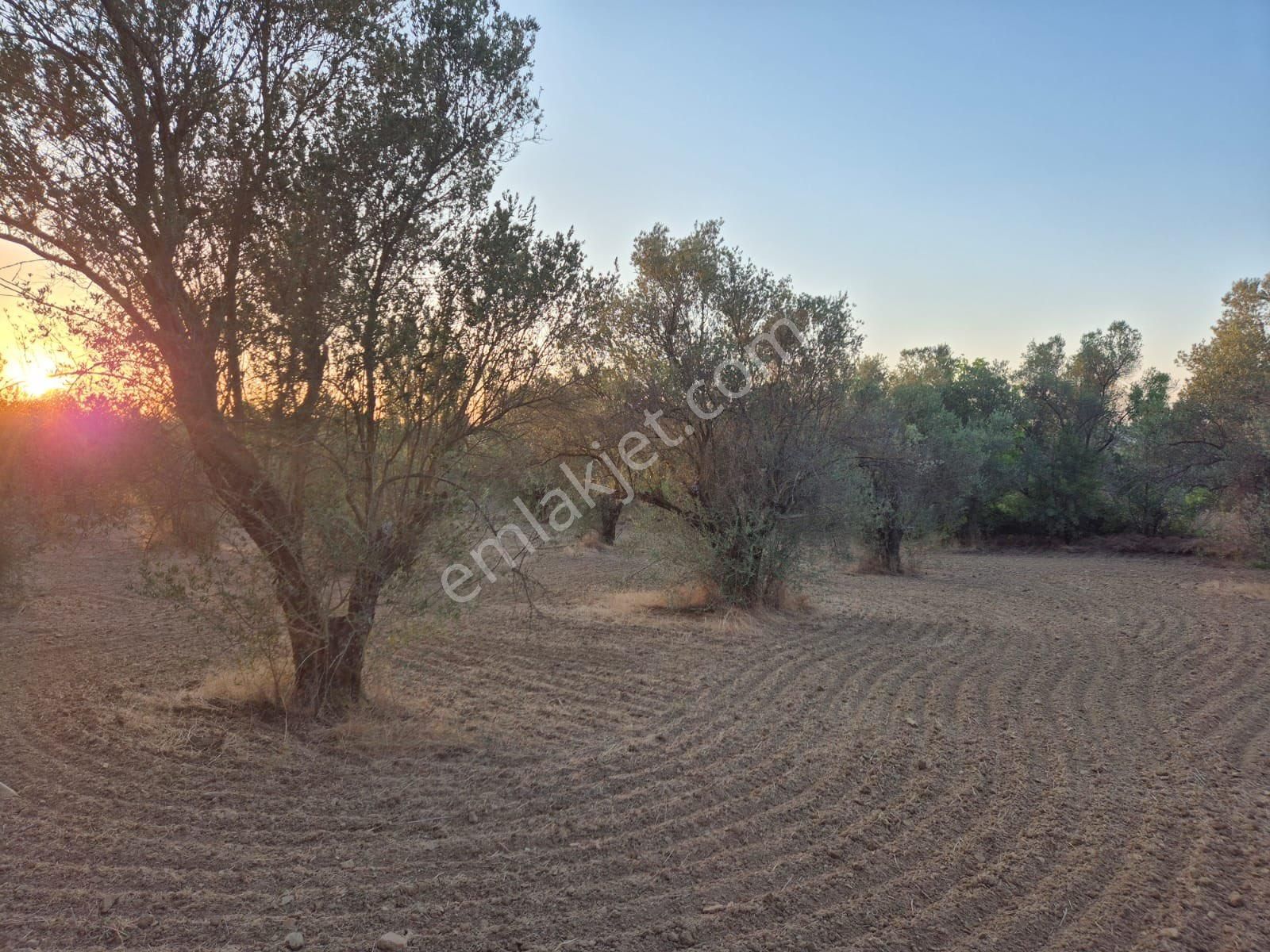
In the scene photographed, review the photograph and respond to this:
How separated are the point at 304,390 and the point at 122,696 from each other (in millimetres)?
3223

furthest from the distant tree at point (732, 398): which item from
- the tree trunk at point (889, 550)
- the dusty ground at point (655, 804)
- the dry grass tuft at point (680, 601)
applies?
the tree trunk at point (889, 550)

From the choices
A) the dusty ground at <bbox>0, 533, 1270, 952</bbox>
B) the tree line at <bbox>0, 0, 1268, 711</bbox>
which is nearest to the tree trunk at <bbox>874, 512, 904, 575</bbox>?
the dusty ground at <bbox>0, 533, 1270, 952</bbox>

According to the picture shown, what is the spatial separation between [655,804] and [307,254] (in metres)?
4.15

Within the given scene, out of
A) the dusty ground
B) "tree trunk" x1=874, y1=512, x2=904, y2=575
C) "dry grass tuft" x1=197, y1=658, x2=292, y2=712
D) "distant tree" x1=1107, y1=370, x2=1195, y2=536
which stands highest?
"distant tree" x1=1107, y1=370, x2=1195, y2=536

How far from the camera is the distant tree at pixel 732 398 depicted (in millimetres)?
10805

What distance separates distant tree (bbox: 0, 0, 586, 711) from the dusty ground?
3.70ft

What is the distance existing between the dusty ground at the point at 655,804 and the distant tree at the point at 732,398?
2.79m

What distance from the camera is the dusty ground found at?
327cm

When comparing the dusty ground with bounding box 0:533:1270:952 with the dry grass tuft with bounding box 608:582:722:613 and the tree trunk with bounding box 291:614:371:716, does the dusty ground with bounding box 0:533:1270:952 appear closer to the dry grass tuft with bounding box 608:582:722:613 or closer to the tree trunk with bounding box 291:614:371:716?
the tree trunk with bounding box 291:614:371:716

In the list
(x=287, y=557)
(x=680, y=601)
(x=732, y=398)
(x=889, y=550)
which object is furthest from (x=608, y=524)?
(x=287, y=557)

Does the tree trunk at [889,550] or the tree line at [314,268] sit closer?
the tree line at [314,268]

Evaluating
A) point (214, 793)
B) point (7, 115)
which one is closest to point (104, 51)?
point (7, 115)

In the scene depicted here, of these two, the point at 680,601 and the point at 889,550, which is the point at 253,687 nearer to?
the point at 680,601

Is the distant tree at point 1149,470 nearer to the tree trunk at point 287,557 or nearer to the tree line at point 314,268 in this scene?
the tree line at point 314,268
